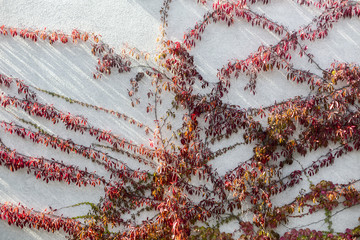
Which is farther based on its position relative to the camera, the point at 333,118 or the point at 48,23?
the point at 48,23

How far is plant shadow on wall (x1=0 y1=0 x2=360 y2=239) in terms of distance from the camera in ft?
18.1

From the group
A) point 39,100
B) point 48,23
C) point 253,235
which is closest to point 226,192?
point 253,235

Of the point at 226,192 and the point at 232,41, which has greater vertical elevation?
the point at 232,41

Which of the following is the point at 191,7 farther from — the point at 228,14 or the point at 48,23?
the point at 48,23

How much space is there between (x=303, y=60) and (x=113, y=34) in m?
2.57

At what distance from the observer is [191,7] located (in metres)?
5.80

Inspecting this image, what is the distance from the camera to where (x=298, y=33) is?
5688 mm

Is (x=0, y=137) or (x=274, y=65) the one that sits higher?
(x=274, y=65)

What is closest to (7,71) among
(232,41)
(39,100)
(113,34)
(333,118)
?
(39,100)

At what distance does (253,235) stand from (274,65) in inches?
88.1

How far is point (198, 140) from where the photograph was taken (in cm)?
564

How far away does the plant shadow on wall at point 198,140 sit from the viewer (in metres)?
5.52

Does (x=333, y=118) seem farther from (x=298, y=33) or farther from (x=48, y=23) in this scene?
(x=48, y=23)

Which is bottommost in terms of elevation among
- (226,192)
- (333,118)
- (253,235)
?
(253,235)
